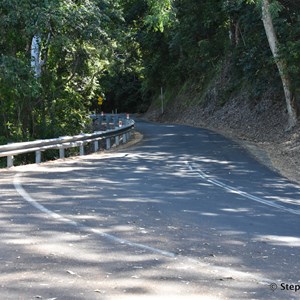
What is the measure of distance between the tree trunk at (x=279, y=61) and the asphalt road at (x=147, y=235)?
1296 cm

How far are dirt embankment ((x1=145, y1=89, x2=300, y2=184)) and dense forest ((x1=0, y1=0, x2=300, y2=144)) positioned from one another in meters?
1.08

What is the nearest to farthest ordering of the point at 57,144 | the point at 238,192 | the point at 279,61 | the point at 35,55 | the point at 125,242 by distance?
the point at 125,242
the point at 238,192
the point at 57,144
the point at 35,55
the point at 279,61

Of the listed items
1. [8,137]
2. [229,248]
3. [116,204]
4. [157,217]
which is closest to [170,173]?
[116,204]

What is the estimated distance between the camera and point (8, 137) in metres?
25.8

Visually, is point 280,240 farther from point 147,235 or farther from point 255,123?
point 255,123

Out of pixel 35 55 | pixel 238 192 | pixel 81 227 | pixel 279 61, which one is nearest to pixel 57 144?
pixel 35 55

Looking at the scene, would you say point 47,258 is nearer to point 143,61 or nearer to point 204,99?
point 204,99

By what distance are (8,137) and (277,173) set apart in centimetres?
1370

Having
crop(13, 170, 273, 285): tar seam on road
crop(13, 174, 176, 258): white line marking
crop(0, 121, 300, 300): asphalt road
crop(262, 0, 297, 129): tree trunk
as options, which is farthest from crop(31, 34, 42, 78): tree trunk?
crop(13, 170, 273, 285): tar seam on road

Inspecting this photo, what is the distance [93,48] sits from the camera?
28844mm

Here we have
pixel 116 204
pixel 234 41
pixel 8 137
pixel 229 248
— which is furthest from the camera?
pixel 234 41

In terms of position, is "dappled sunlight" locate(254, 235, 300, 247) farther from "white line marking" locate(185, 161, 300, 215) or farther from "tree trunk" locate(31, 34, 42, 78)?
"tree trunk" locate(31, 34, 42, 78)

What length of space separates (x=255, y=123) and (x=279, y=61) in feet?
25.7

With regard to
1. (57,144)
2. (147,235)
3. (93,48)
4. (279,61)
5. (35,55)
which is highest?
(93,48)
